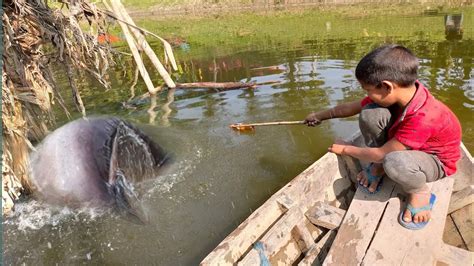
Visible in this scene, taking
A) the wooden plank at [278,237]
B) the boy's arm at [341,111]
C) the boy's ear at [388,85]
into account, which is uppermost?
the boy's ear at [388,85]

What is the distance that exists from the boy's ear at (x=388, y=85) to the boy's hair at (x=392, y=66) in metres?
0.02

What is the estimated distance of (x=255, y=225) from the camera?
259cm

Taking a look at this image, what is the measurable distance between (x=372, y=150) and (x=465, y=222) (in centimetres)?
93

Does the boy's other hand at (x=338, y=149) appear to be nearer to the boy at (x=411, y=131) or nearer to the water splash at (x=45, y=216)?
the boy at (x=411, y=131)

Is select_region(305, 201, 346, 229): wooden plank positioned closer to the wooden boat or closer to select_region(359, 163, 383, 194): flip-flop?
the wooden boat

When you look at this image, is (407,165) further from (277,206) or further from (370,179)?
(277,206)

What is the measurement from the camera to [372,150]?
2.85 metres

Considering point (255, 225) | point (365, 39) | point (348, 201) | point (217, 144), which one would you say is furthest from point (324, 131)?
point (365, 39)

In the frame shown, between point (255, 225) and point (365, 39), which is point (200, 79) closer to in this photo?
point (365, 39)

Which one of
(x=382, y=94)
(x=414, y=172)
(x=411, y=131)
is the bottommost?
(x=414, y=172)

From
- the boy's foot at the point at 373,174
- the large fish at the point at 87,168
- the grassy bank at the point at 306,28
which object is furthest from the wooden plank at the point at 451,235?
the grassy bank at the point at 306,28

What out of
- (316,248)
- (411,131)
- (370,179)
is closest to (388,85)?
(411,131)

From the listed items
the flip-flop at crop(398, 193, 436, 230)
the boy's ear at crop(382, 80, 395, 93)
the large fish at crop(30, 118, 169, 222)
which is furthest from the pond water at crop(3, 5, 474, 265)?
the boy's ear at crop(382, 80, 395, 93)

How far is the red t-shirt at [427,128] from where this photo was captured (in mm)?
2549
